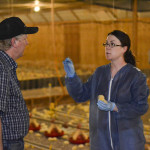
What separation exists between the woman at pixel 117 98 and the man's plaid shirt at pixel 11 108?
0.44 meters

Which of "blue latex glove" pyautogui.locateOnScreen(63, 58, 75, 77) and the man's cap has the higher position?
the man's cap

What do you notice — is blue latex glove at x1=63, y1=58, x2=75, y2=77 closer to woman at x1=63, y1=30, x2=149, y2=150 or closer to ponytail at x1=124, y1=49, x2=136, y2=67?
woman at x1=63, y1=30, x2=149, y2=150

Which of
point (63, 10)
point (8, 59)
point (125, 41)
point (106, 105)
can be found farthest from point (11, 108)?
point (63, 10)

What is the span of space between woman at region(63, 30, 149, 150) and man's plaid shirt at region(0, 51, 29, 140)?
44 cm

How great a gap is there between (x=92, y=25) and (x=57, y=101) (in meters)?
1.35

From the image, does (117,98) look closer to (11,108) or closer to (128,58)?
(128,58)

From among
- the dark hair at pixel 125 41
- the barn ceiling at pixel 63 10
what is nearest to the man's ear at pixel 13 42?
the dark hair at pixel 125 41

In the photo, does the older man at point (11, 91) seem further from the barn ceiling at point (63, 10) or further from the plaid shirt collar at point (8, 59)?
the barn ceiling at point (63, 10)

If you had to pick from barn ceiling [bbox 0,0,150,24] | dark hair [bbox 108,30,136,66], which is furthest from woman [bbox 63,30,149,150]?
barn ceiling [bbox 0,0,150,24]

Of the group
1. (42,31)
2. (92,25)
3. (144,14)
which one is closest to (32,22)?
(42,31)

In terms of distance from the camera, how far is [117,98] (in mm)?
1628

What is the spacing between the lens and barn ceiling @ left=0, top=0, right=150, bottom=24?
370cm

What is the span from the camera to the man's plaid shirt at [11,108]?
1.24 m

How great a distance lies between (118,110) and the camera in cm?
159
